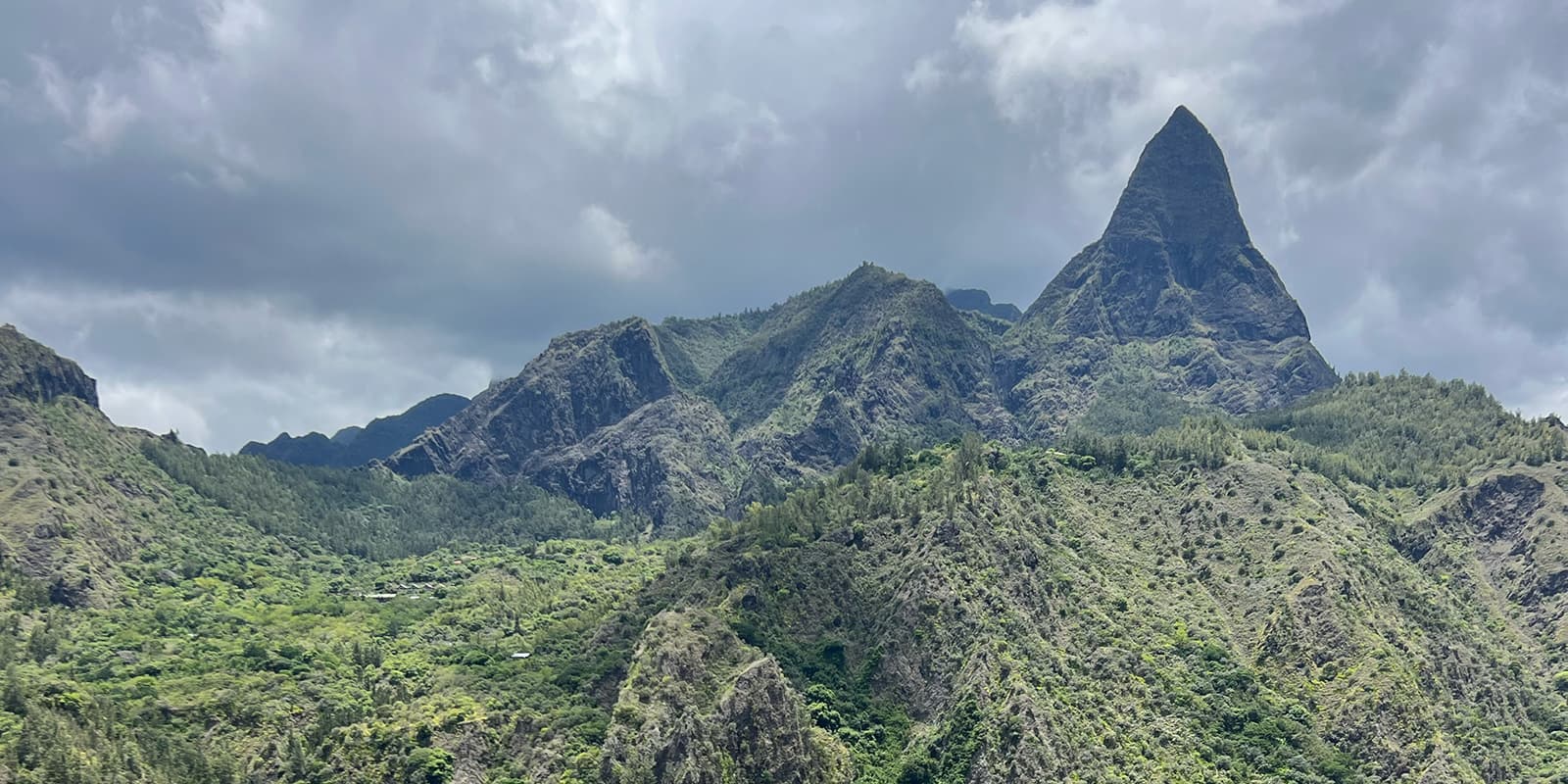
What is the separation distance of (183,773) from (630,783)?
79.4 meters

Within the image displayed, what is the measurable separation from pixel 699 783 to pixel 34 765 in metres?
111

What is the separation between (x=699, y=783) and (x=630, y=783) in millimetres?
12202

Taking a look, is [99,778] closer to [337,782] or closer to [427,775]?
[337,782]

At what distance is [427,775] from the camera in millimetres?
199625

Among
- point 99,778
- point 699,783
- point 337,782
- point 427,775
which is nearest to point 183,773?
point 99,778

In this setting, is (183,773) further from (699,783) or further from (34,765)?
(699,783)

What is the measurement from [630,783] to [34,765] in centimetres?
9903

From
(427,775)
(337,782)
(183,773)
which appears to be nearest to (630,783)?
(427,775)

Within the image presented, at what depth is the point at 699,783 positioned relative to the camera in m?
198

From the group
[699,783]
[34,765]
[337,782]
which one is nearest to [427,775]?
[337,782]

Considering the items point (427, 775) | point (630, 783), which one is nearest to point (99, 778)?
point (427, 775)

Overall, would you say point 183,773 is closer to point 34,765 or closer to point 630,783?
Result: point 34,765

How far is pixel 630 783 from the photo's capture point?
198 m

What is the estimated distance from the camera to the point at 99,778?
18950 cm
